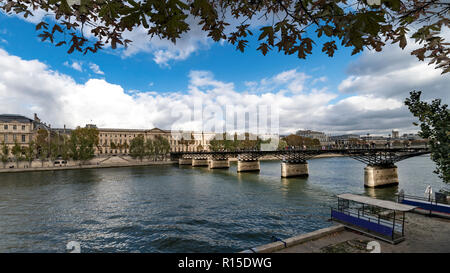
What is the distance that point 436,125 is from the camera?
12.6 meters

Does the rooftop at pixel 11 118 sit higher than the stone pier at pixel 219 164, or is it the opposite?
the rooftop at pixel 11 118

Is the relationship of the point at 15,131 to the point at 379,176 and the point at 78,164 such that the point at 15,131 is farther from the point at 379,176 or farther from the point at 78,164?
the point at 379,176

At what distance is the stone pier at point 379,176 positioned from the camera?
32500 millimetres

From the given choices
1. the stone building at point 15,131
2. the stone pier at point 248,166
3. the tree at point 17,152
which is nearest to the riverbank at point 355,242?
the stone pier at point 248,166

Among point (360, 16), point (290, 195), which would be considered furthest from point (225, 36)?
point (290, 195)

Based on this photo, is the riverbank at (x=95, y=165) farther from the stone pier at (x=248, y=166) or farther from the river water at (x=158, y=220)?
the river water at (x=158, y=220)

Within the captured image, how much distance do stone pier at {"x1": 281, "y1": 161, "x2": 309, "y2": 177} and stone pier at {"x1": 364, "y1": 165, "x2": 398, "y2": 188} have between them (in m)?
13.2

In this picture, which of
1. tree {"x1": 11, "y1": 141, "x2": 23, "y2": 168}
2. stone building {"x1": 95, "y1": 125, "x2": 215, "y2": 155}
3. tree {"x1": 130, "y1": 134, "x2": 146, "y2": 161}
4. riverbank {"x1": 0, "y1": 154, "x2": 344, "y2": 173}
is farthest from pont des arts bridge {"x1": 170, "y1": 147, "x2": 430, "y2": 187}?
stone building {"x1": 95, "y1": 125, "x2": 215, "y2": 155}

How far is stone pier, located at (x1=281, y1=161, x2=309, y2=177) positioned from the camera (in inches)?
1730

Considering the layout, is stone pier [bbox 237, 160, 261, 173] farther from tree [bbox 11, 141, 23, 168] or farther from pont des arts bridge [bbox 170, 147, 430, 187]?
tree [bbox 11, 141, 23, 168]

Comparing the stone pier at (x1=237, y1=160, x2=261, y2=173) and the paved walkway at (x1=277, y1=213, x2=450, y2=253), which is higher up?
the paved walkway at (x1=277, y1=213, x2=450, y2=253)

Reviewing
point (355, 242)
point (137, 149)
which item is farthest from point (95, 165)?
point (355, 242)

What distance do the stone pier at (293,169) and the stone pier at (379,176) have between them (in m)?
13.2

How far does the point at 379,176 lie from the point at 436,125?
79.6 feet
